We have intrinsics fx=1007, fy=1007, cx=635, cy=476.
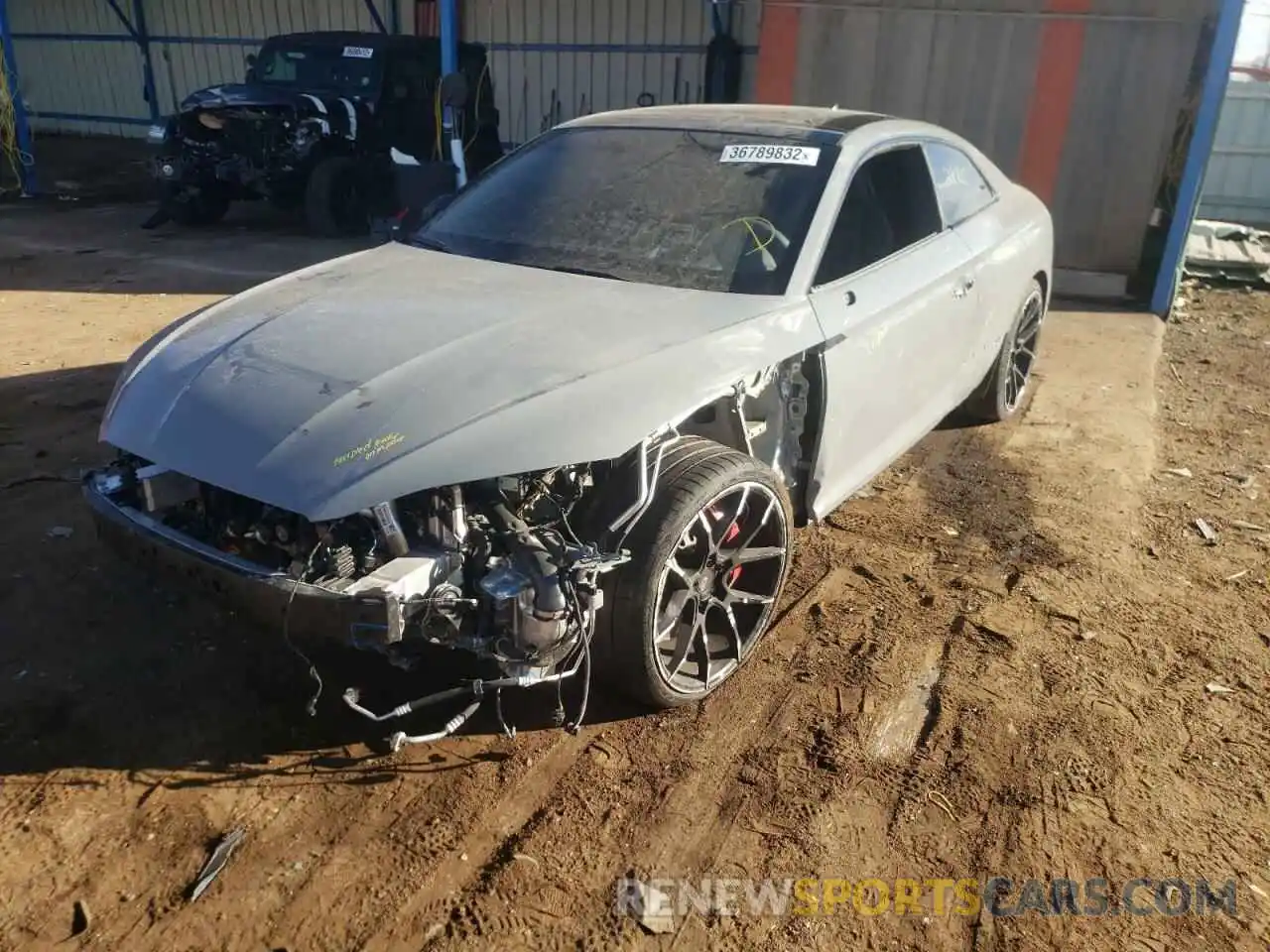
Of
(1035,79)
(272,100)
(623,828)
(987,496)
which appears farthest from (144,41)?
(623,828)

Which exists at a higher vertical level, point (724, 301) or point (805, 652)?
point (724, 301)

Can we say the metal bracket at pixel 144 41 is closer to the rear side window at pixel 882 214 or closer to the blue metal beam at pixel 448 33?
the blue metal beam at pixel 448 33

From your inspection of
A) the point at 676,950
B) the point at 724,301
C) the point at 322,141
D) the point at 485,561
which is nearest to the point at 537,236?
the point at 724,301

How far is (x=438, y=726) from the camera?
9.82 ft

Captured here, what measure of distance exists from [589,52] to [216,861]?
12.8m

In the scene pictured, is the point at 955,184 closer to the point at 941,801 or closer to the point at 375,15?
the point at 941,801

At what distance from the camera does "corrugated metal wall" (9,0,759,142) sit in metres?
12.9

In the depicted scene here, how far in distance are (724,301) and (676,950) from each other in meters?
1.93

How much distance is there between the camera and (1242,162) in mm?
13844

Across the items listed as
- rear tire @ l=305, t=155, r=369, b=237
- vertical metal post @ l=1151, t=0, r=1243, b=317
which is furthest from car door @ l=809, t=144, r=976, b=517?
rear tire @ l=305, t=155, r=369, b=237

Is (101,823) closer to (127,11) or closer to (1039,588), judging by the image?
(1039,588)

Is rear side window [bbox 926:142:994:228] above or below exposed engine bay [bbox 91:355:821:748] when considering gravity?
above

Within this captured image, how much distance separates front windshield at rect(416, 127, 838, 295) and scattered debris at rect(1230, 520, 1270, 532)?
8.32 feet

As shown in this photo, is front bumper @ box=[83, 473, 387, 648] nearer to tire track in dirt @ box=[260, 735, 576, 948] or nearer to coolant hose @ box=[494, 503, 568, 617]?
coolant hose @ box=[494, 503, 568, 617]
